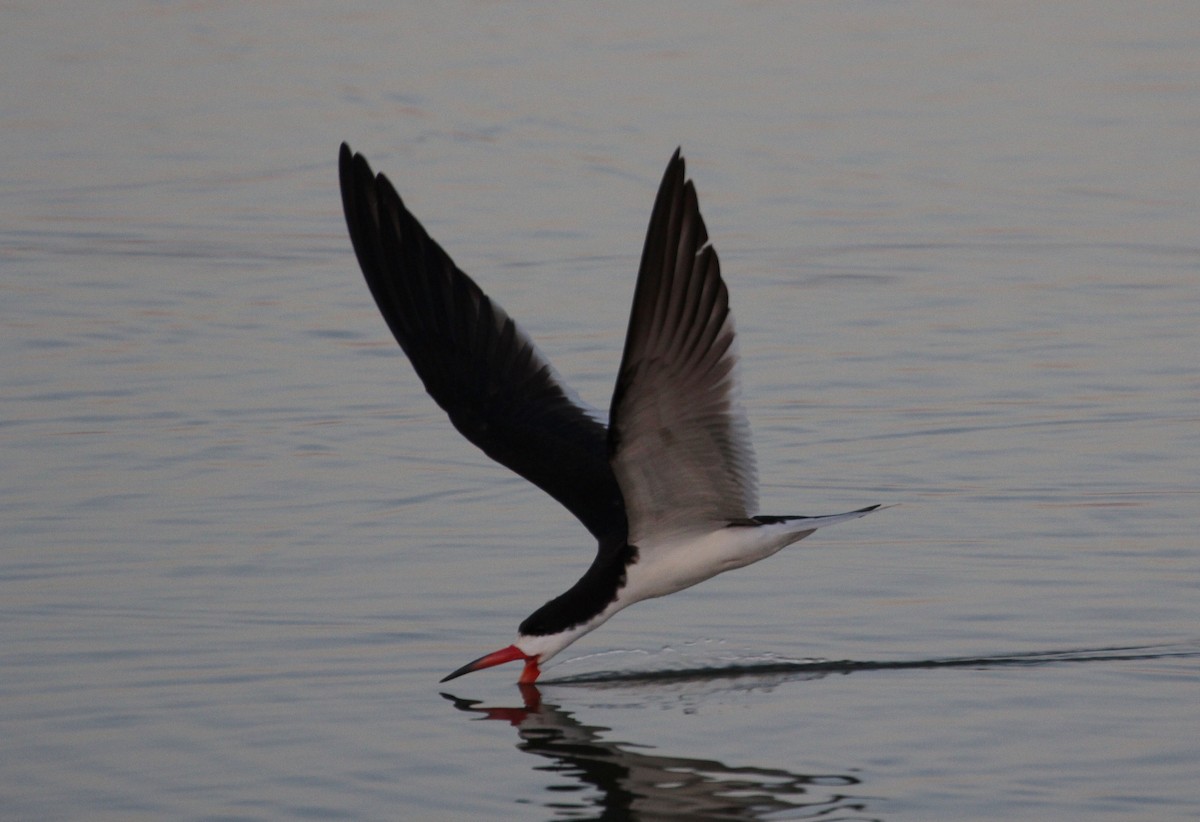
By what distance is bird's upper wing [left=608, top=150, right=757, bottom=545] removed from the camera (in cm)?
554

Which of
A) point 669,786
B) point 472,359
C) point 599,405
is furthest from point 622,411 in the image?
point 599,405

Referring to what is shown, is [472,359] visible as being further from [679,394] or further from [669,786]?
[669,786]

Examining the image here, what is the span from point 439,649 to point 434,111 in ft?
29.9

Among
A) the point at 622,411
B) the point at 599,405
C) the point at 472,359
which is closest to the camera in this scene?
the point at 622,411

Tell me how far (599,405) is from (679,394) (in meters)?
3.24

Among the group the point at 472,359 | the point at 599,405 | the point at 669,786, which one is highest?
the point at 472,359

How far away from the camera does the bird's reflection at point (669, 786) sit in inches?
219

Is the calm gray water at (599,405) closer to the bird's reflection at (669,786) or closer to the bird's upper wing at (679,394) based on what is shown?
the bird's reflection at (669,786)

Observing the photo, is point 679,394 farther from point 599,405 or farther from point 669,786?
point 599,405

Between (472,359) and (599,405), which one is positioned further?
(599,405)

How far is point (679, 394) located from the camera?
5.88m

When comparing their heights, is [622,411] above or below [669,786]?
above

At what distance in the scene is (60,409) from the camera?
9352 millimetres

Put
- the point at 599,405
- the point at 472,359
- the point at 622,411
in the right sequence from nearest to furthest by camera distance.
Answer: the point at 622,411 < the point at 472,359 < the point at 599,405
